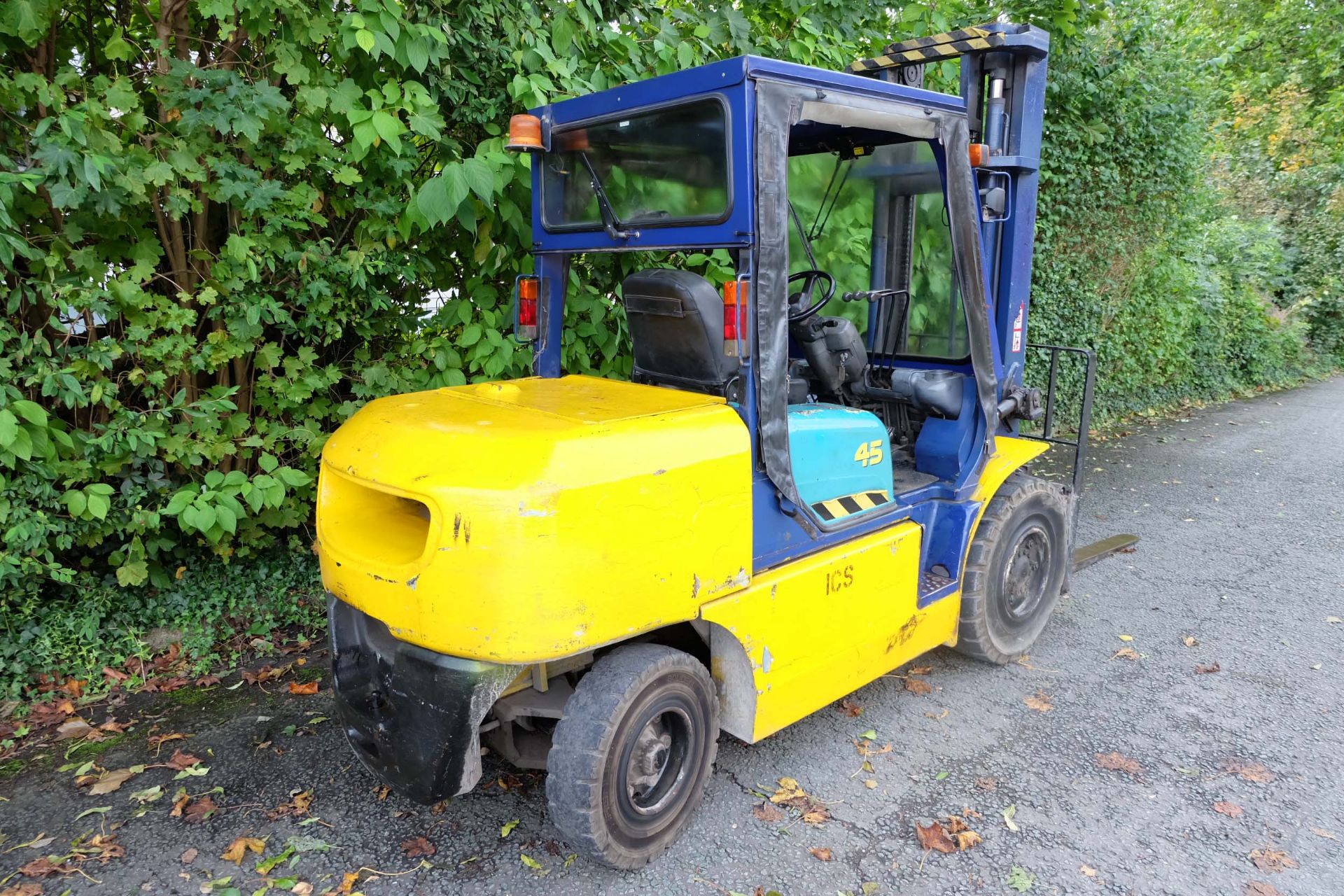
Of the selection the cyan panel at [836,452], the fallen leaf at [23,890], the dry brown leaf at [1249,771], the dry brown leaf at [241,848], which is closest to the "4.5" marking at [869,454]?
the cyan panel at [836,452]

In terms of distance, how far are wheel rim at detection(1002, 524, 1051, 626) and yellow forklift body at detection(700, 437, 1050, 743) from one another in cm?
61

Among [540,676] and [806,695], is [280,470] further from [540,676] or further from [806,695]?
[806,695]

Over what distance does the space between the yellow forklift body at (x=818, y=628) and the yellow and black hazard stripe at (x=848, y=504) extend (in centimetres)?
12

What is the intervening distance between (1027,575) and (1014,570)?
→ 0.45 ft

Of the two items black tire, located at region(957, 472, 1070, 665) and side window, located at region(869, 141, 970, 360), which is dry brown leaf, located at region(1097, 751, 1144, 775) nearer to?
black tire, located at region(957, 472, 1070, 665)

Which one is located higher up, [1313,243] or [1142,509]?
[1313,243]

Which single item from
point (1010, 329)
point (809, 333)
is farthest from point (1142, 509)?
point (809, 333)

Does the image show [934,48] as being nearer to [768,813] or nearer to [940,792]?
[940,792]

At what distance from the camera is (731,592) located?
306 centimetres

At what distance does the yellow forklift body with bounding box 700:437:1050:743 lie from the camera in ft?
10.4

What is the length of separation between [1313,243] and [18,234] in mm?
18285

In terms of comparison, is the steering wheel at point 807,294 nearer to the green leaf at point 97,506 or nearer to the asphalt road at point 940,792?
the asphalt road at point 940,792

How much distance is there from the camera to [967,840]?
3176 millimetres

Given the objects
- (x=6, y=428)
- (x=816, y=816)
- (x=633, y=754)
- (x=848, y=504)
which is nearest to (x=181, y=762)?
(x=6, y=428)
